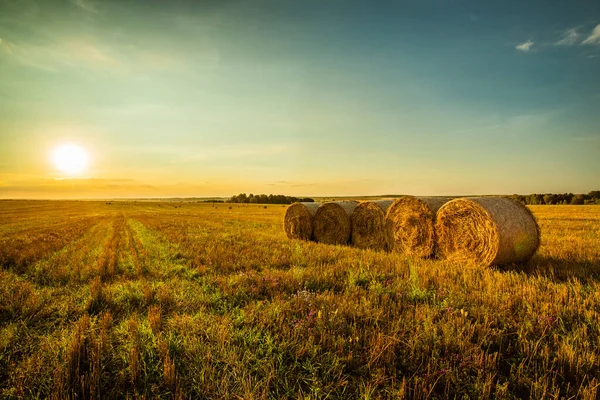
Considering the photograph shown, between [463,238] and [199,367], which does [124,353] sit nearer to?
[199,367]

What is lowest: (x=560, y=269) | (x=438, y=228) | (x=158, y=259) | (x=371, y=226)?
(x=158, y=259)

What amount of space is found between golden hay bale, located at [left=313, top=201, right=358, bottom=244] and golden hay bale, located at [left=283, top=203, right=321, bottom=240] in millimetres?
286

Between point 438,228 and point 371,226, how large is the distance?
288 centimetres

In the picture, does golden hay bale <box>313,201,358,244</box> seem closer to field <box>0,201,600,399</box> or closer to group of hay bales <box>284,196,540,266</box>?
group of hay bales <box>284,196,540,266</box>

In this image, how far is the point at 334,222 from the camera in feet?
39.6

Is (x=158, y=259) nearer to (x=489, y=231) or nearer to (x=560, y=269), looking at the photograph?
(x=489, y=231)

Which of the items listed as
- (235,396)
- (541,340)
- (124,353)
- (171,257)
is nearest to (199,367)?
(235,396)

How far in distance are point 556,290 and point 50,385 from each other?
261 inches

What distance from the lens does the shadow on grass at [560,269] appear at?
584 centimetres

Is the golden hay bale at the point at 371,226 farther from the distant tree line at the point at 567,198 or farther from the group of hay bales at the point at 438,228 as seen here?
the distant tree line at the point at 567,198

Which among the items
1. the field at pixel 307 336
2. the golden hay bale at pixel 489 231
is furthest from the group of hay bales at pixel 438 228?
the field at pixel 307 336

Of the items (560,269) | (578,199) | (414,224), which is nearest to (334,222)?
(414,224)

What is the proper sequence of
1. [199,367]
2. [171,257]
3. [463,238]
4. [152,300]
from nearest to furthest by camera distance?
1. [199,367]
2. [152,300]
3. [463,238]
4. [171,257]

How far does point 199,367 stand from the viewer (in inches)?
111
